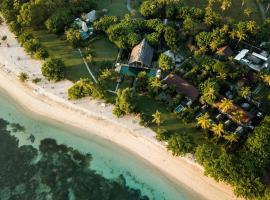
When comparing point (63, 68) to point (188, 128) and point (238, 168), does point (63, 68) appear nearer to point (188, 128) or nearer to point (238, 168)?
point (188, 128)

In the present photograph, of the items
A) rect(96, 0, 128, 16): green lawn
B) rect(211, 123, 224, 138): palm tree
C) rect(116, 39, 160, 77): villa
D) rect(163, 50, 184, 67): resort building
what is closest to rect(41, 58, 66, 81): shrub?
rect(116, 39, 160, 77): villa

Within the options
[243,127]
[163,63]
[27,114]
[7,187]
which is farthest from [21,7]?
[243,127]

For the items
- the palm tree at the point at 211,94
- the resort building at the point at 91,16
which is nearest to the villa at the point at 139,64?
the palm tree at the point at 211,94

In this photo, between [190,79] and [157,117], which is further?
[190,79]

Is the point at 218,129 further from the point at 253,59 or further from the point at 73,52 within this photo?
the point at 73,52

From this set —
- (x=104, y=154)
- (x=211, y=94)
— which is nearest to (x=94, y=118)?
(x=104, y=154)

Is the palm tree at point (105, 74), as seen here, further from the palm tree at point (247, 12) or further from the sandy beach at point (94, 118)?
the palm tree at point (247, 12)
